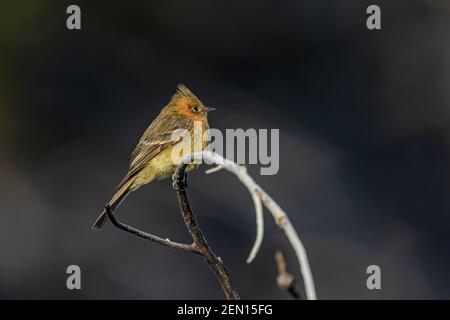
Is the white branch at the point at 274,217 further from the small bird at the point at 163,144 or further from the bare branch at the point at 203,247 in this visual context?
the small bird at the point at 163,144

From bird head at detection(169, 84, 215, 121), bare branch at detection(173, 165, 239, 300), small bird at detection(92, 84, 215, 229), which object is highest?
bird head at detection(169, 84, 215, 121)

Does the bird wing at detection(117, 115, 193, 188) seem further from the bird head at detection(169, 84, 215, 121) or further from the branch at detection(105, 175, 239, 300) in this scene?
the branch at detection(105, 175, 239, 300)

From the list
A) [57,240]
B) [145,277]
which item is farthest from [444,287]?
[57,240]

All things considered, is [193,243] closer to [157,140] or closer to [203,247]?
[203,247]

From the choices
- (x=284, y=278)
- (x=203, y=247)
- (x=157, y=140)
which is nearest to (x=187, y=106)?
(x=157, y=140)

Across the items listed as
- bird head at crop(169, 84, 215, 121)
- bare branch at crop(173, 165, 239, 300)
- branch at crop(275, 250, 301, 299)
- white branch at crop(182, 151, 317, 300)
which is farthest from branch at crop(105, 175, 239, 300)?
bird head at crop(169, 84, 215, 121)

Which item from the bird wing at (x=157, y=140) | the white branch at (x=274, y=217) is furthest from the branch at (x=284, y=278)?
the bird wing at (x=157, y=140)

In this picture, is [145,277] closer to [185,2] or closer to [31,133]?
[31,133]

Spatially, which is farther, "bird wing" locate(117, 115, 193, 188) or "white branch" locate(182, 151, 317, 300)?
"bird wing" locate(117, 115, 193, 188)
